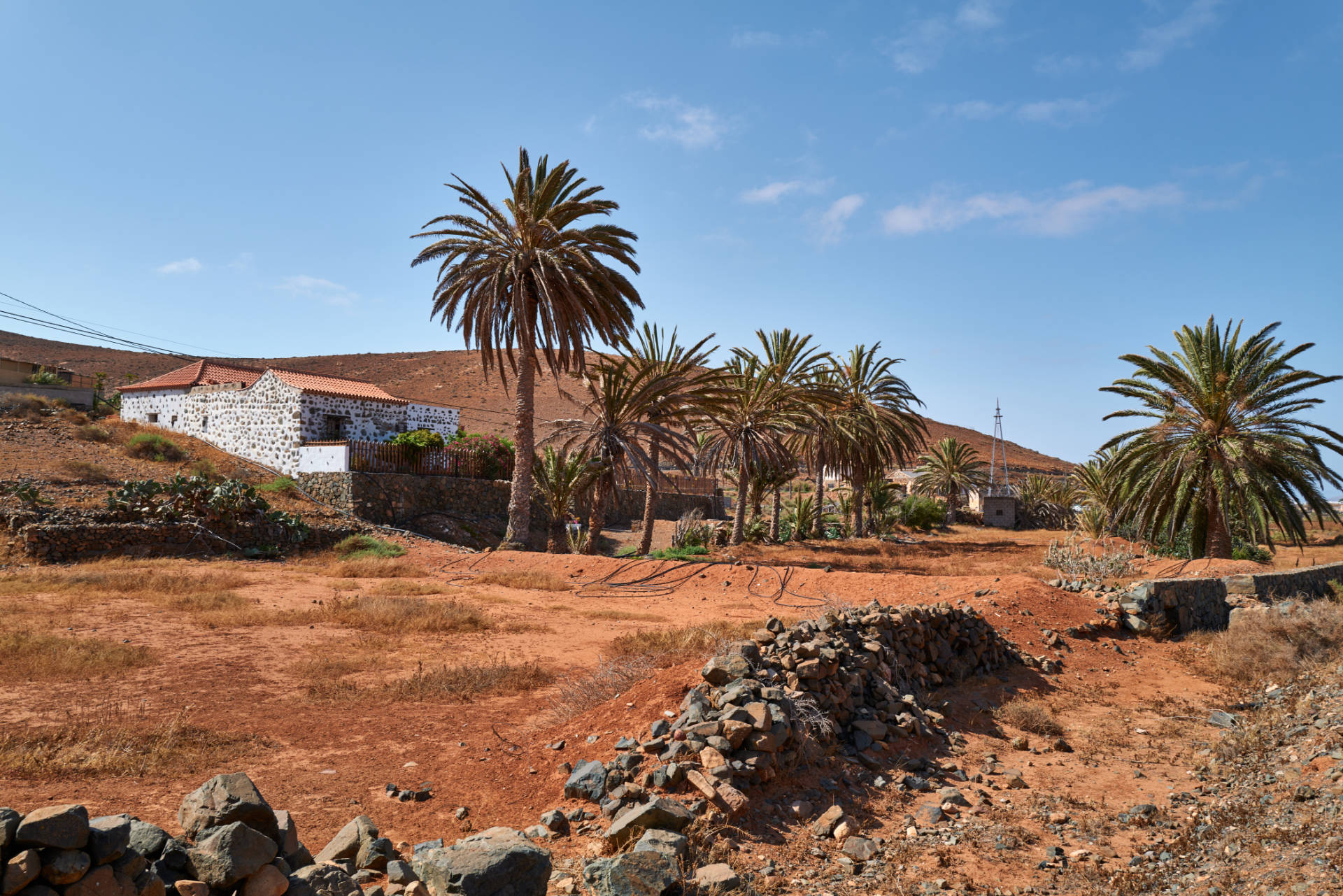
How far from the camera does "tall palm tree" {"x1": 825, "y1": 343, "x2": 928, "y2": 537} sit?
28.2 m

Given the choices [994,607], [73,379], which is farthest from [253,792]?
[73,379]

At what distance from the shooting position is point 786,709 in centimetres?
627

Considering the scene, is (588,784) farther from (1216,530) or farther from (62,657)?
(1216,530)

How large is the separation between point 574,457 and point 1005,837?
1789 centimetres

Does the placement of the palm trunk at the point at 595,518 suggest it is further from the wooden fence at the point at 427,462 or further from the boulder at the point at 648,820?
the boulder at the point at 648,820

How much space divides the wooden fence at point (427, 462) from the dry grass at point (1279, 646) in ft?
84.1

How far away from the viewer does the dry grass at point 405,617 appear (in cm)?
1177

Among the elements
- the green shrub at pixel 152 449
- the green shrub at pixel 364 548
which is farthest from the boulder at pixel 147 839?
the green shrub at pixel 152 449

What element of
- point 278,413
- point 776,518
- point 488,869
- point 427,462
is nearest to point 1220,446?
point 776,518

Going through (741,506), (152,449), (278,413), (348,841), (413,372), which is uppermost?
(413,372)

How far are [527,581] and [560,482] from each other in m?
6.10

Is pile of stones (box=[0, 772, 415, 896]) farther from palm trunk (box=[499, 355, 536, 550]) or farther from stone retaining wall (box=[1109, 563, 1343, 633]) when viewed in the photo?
palm trunk (box=[499, 355, 536, 550])

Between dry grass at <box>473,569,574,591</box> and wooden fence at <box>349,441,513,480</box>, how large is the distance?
37.2 feet

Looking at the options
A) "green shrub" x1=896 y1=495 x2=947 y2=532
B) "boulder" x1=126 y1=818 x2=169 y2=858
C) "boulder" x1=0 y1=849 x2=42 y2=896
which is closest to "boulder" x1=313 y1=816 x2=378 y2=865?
"boulder" x1=126 y1=818 x2=169 y2=858
